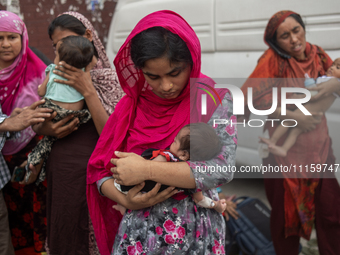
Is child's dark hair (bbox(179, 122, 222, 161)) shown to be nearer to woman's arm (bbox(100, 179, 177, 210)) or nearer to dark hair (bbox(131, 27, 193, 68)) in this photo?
woman's arm (bbox(100, 179, 177, 210))

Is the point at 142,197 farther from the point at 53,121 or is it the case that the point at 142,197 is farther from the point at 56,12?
the point at 56,12

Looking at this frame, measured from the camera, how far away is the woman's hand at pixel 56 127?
80.7 inches

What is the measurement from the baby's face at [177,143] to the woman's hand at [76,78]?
2.86 feet

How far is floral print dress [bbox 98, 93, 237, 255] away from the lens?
4.53 feet

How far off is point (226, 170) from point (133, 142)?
483mm

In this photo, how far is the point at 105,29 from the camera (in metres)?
4.95

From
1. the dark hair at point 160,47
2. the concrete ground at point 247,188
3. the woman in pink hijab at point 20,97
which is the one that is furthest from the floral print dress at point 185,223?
the concrete ground at point 247,188

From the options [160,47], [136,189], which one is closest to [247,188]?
[136,189]

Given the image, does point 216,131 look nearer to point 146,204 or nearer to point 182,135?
point 182,135

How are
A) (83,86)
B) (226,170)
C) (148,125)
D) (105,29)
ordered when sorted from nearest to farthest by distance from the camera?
(226,170) < (148,125) < (83,86) < (105,29)

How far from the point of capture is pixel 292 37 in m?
2.45

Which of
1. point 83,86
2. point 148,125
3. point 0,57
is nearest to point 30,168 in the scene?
point 83,86

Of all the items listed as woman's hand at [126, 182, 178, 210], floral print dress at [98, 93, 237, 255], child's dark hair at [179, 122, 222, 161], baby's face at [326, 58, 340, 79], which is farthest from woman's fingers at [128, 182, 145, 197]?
baby's face at [326, 58, 340, 79]

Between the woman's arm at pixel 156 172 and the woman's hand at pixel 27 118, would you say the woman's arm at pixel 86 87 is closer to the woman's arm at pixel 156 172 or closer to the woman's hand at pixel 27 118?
→ the woman's hand at pixel 27 118
